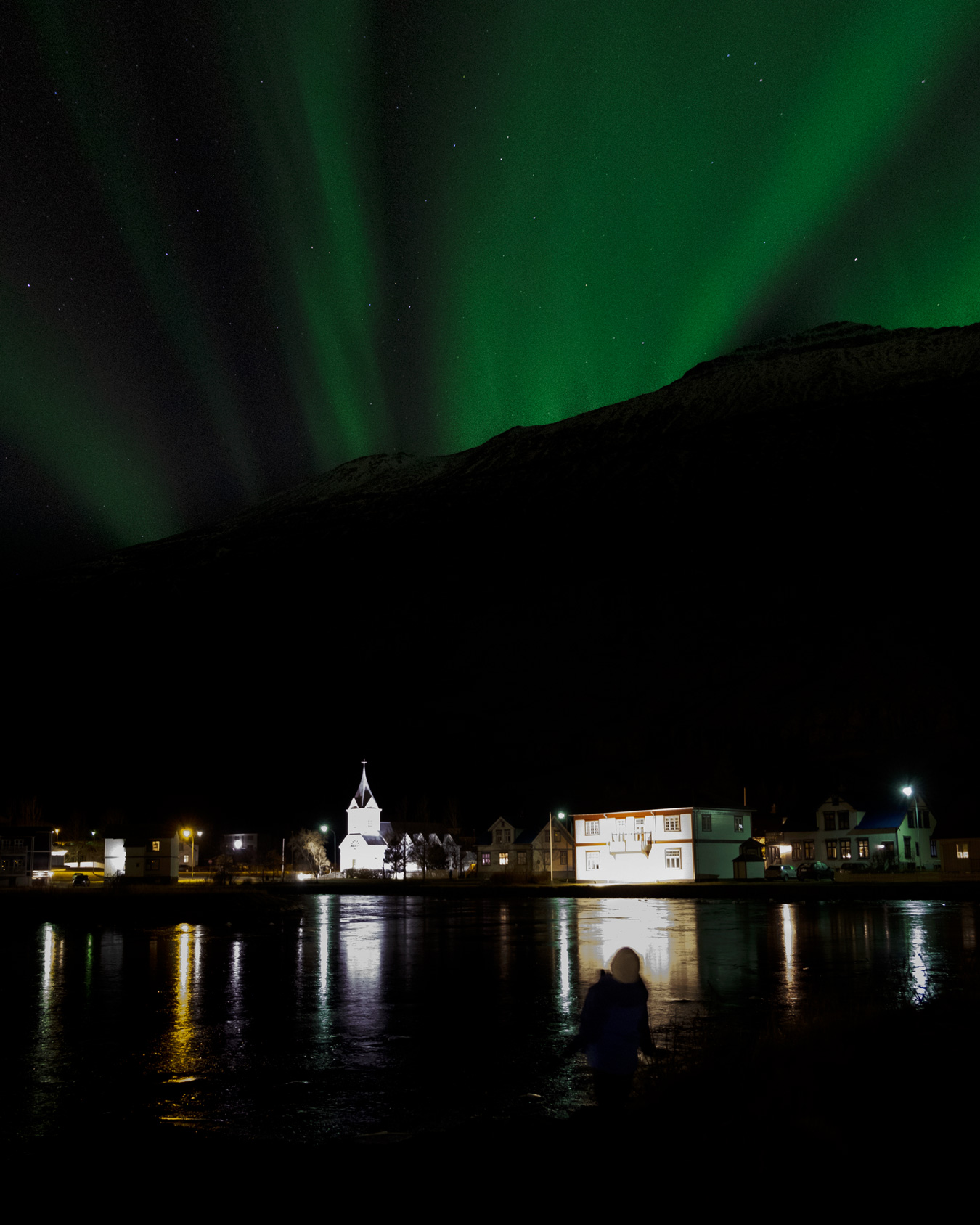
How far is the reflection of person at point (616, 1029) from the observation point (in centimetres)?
978

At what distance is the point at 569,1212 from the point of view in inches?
346

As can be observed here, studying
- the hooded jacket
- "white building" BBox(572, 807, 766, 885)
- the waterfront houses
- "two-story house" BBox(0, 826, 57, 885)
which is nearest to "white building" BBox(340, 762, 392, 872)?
"two-story house" BBox(0, 826, 57, 885)

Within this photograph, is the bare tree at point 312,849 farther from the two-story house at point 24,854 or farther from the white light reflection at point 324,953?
A: the white light reflection at point 324,953

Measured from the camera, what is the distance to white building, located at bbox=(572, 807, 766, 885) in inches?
3642

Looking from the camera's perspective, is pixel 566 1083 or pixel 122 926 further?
pixel 122 926

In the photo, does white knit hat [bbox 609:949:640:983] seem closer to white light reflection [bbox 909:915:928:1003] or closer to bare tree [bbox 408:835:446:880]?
white light reflection [bbox 909:915:928:1003]

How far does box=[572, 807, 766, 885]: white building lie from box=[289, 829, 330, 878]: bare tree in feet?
164

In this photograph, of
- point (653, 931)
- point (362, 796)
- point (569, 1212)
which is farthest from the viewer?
point (362, 796)

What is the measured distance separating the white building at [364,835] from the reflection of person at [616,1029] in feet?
473

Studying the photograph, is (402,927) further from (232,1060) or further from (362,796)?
(362,796)

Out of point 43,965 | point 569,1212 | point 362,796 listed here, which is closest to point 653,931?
point 43,965

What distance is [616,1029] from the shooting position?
32.4 feet

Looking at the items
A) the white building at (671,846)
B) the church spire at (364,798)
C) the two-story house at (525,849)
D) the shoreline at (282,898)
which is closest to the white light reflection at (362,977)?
the shoreline at (282,898)

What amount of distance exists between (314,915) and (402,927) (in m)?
14.3
